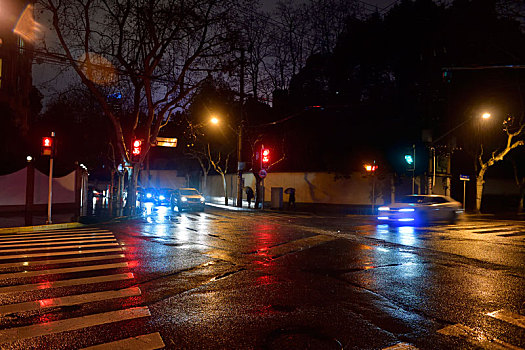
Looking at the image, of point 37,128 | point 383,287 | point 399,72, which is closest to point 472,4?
point 399,72

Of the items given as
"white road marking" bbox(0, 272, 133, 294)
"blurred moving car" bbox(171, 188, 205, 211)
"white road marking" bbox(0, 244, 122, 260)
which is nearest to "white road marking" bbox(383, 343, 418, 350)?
"white road marking" bbox(0, 272, 133, 294)

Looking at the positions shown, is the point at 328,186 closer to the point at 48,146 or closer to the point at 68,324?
the point at 48,146

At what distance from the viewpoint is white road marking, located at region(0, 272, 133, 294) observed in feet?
21.5

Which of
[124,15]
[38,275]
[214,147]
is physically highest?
[124,15]

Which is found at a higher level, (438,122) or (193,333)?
(438,122)

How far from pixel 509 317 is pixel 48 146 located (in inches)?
657

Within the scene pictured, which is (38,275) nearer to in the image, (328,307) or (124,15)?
(328,307)

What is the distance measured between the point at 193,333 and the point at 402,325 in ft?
8.55

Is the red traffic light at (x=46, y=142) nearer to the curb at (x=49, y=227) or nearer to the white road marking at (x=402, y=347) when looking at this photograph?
the curb at (x=49, y=227)

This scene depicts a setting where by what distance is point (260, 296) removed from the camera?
631 centimetres

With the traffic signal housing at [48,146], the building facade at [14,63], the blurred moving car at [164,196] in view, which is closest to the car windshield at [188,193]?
the blurred moving car at [164,196]

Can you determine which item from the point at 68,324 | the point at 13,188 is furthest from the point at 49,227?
the point at 68,324

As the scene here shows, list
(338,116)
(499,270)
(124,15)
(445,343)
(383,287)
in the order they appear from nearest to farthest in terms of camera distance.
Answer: (445,343) → (383,287) → (499,270) → (124,15) → (338,116)

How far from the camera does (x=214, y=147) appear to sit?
148ft
